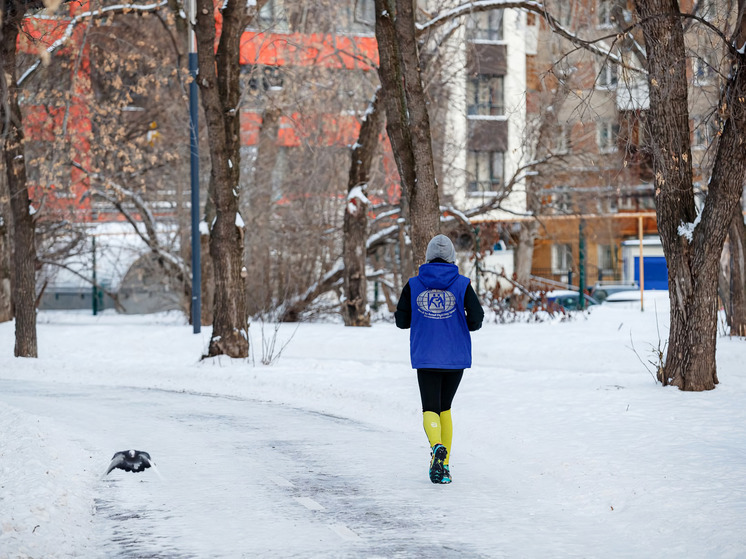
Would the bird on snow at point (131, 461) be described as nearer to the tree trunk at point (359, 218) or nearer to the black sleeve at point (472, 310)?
the black sleeve at point (472, 310)

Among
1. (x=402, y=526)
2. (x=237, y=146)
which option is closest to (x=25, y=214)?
(x=237, y=146)

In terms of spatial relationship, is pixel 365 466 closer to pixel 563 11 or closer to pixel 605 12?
pixel 605 12

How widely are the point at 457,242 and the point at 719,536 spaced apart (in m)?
26.7

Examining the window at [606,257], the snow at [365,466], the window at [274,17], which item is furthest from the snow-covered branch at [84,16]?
the window at [606,257]

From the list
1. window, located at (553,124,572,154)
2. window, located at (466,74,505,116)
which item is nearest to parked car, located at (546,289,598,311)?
window, located at (553,124,572,154)

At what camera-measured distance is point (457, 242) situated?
33188mm

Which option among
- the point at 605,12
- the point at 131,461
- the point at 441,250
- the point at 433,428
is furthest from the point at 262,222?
the point at 433,428

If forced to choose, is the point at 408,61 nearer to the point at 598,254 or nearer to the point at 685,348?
the point at 685,348

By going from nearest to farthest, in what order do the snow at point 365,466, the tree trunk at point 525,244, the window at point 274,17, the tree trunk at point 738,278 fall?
1. the snow at point 365,466
2. the tree trunk at point 738,278
3. the window at point 274,17
4. the tree trunk at point 525,244

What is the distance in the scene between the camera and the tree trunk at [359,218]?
25594mm

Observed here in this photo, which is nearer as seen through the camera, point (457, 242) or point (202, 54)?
point (202, 54)

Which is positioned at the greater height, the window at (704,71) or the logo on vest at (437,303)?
the window at (704,71)

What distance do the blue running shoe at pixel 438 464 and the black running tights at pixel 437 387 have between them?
0.31 metres

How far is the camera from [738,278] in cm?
2075
